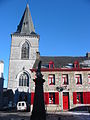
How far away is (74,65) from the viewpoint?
22.0m

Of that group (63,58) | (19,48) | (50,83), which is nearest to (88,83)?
(50,83)

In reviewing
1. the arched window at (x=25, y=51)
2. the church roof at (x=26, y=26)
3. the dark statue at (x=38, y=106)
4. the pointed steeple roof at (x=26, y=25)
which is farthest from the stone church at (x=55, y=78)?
the dark statue at (x=38, y=106)

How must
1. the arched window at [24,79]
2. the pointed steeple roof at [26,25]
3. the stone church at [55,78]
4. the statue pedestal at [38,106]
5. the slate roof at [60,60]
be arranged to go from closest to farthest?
the statue pedestal at [38,106] < the stone church at [55,78] < the slate roof at [60,60] < the arched window at [24,79] < the pointed steeple roof at [26,25]

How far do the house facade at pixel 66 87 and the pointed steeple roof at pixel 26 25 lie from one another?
14.7 meters

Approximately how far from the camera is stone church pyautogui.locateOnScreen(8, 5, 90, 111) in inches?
803

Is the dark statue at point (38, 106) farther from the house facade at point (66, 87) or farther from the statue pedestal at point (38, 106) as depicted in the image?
the house facade at point (66, 87)

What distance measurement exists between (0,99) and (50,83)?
13.8 meters

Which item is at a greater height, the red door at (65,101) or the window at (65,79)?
the window at (65,79)

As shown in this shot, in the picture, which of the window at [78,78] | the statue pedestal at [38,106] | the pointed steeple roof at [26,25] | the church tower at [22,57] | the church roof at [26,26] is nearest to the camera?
the statue pedestal at [38,106]

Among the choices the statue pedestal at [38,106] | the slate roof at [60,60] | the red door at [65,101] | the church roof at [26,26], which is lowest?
the red door at [65,101]

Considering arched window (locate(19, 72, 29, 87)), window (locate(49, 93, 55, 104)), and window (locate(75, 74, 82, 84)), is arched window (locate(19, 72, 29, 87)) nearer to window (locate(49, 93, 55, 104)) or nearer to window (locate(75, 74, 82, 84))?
window (locate(49, 93, 55, 104))

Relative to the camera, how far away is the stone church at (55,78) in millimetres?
20391

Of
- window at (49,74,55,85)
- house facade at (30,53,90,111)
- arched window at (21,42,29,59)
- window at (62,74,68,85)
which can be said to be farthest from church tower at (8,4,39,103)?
window at (62,74,68,85)

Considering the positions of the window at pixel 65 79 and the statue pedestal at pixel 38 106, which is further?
the window at pixel 65 79
